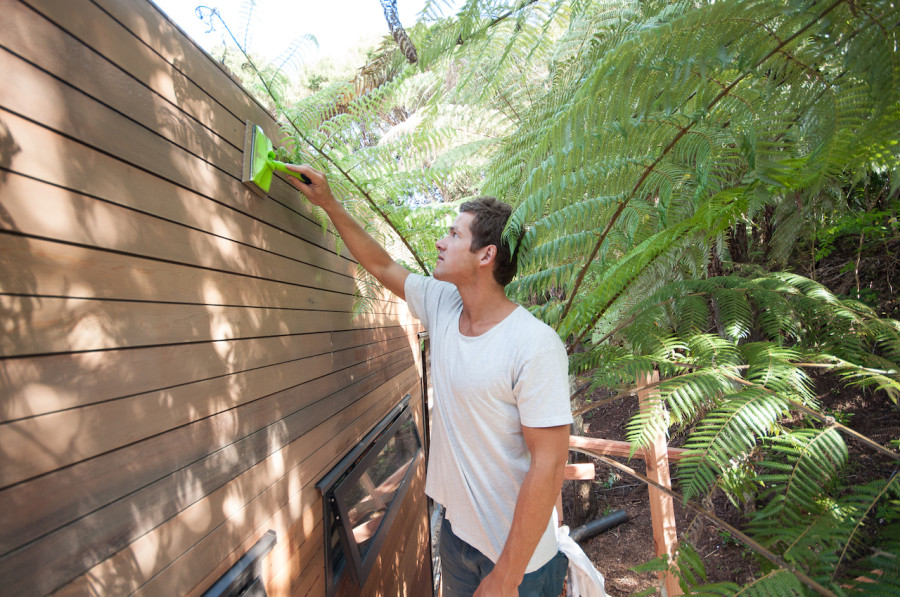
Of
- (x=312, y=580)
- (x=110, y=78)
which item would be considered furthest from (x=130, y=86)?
(x=312, y=580)

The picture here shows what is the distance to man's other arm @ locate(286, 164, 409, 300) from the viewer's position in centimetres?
152

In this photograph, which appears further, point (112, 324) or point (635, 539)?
point (635, 539)

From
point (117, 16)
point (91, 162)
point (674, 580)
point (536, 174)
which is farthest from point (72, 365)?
point (674, 580)

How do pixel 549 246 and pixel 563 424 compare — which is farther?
pixel 549 246

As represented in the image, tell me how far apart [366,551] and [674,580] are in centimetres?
186

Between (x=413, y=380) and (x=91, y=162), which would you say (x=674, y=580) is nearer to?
(x=413, y=380)

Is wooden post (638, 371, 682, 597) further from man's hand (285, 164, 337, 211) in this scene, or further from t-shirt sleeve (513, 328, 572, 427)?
man's hand (285, 164, 337, 211)

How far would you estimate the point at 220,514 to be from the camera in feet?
3.54

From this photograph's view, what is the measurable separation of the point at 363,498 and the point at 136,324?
1.57 m

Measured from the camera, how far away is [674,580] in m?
2.59

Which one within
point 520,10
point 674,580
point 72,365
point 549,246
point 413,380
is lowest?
point 674,580

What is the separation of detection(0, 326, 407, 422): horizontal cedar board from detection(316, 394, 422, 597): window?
2.40ft

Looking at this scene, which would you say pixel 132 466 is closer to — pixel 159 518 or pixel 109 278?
pixel 159 518

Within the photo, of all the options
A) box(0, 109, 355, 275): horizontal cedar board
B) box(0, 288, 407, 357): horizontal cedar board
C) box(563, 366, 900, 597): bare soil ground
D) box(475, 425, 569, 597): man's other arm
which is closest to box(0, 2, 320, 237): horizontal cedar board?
box(0, 109, 355, 275): horizontal cedar board
